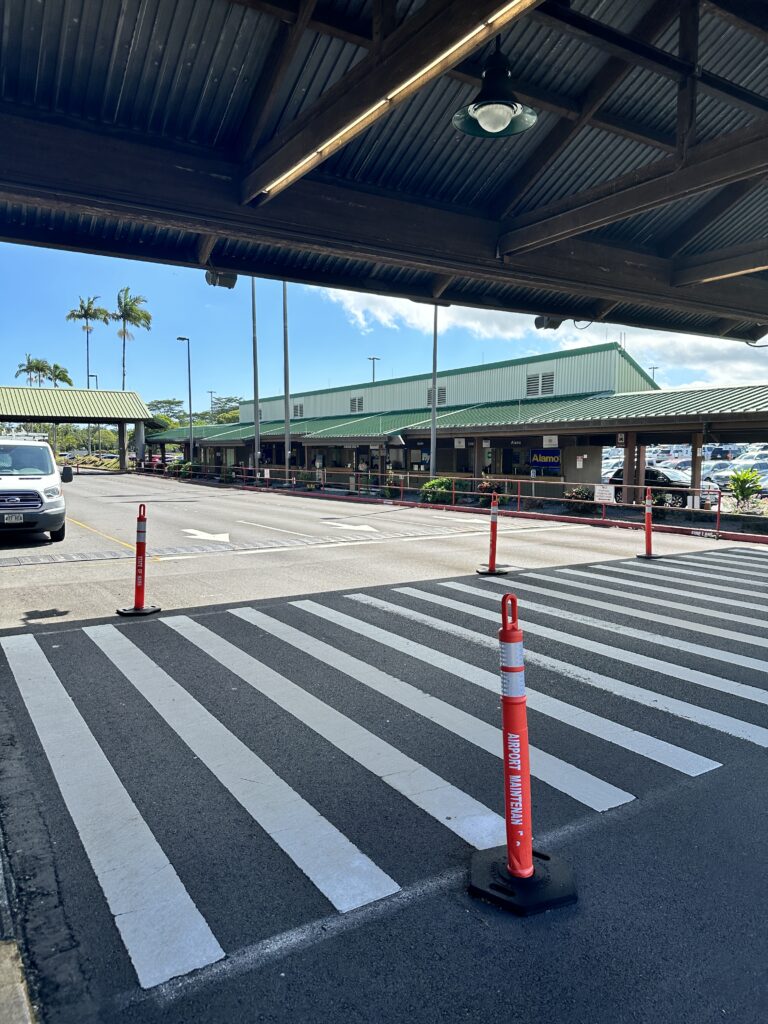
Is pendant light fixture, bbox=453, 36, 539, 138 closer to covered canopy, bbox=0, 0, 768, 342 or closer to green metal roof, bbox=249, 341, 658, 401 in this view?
covered canopy, bbox=0, 0, 768, 342

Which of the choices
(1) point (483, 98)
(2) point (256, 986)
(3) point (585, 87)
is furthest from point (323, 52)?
(2) point (256, 986)

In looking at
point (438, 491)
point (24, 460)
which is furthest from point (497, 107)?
point (438, 491)

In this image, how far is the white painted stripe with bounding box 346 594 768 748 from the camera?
4.99 m

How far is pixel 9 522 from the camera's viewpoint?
12.8 m

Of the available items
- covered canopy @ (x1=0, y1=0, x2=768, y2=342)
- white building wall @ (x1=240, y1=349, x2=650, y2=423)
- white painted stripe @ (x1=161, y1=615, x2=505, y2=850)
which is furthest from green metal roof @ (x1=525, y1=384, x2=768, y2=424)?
white painted stripe @ (x1=161, y1=615, x2=505, y2=850)

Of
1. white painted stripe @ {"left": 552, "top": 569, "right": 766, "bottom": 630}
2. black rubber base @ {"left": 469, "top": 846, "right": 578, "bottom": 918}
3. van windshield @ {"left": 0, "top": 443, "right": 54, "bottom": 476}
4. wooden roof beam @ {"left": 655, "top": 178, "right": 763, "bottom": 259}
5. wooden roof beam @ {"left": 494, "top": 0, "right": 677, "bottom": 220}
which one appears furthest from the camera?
van windshield @ {"left": 0, "top": 443, "right": 54, "bottom": 476}

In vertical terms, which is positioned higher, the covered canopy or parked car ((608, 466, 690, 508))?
the covered canopy

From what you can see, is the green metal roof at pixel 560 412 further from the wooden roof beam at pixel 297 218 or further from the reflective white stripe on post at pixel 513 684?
the reflective white stripe on post at pixel 513 684

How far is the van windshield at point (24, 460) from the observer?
44.3 ft

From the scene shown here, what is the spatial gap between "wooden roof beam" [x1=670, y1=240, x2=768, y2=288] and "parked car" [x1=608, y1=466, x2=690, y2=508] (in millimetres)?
12681

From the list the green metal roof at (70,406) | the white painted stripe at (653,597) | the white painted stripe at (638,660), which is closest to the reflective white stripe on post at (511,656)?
the white painted stripe at (638,660)

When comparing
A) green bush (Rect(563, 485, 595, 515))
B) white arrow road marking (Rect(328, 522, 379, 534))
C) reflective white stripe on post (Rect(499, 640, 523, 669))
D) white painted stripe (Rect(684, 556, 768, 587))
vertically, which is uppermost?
reflective white stripe on post (Rect(499, 640, 523, 669))

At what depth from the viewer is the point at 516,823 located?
3111mm

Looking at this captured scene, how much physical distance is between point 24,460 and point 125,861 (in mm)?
12320
